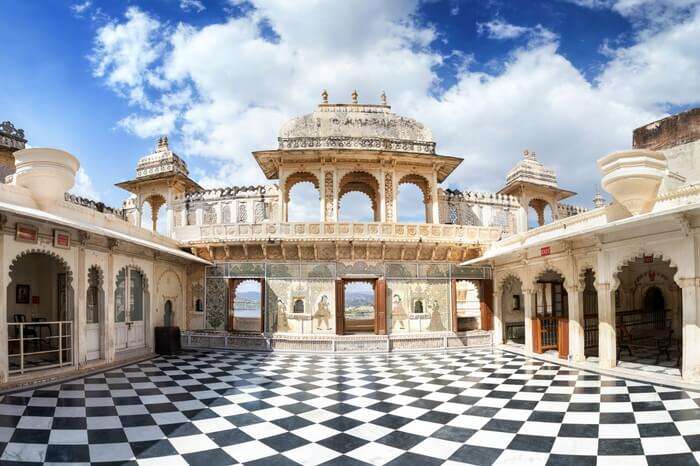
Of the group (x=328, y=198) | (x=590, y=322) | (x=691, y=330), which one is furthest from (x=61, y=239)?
(x=590, y=322)

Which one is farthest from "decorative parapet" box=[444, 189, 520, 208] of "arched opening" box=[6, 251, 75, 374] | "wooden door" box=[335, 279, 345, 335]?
"arched opening" box=[6, 251, 75, 374]

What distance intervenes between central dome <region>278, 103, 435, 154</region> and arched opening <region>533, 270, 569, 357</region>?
19.0 feet

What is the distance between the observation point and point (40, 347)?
10.5 meters

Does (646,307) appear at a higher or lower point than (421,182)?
lower

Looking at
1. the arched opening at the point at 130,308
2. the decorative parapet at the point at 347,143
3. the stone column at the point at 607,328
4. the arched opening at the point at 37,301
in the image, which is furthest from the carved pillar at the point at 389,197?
the arched opening at the point at 37,301

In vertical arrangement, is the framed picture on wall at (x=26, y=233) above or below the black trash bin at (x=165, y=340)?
above

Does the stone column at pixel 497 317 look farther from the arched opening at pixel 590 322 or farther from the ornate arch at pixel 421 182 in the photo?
the ornate arch at pixel 421 182

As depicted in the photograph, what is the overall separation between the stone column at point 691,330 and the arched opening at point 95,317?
11.9 m

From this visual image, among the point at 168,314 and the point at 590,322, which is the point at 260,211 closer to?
the point at 168,314

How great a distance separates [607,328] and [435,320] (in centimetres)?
524

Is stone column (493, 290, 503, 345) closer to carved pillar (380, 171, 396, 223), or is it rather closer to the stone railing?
the stone railing

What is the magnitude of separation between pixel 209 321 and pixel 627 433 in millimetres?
11533

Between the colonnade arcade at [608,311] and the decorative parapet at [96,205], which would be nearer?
the colonnade arcade at [608,311]

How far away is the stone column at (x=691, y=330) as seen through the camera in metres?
6.87
